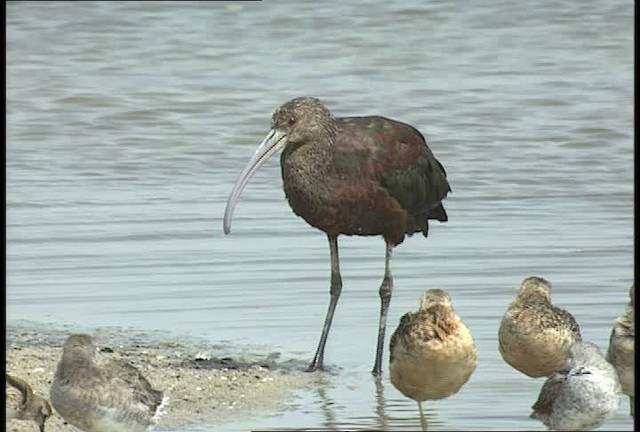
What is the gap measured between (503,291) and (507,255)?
2.92ft

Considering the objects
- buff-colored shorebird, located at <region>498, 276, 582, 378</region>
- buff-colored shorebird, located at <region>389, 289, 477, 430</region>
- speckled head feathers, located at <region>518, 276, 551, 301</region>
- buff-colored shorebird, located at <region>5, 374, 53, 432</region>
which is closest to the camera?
buff-colored shorebird, located at <region>389, 289, 477, 430</region>

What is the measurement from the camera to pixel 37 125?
16.9 meters

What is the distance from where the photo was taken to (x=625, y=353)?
859 cm

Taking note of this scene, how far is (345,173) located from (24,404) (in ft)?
8.00

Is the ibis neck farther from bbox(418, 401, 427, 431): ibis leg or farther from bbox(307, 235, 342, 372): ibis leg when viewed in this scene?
Result: bbox(418, 401, 427, 431): ibis leg

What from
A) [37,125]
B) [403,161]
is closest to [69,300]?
[403,161]

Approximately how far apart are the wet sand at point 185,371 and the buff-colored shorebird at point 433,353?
883 millimetres

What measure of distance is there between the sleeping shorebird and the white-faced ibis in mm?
1978

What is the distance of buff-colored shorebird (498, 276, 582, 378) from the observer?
9055 millimetres

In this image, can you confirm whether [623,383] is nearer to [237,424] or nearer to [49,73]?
[237,424]

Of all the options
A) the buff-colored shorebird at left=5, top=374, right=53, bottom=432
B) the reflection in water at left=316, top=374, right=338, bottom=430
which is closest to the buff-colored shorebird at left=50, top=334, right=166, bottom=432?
the buff-colored shorebird at left=5, top=374, right=53, bottom=432

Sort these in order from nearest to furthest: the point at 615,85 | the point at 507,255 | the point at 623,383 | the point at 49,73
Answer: the point at 623,383 → the point at 507,255 → the point at 615,85 → the point at 49,73

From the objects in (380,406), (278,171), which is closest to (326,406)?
(380,406)

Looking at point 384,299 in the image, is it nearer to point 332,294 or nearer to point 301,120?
point 332,294
